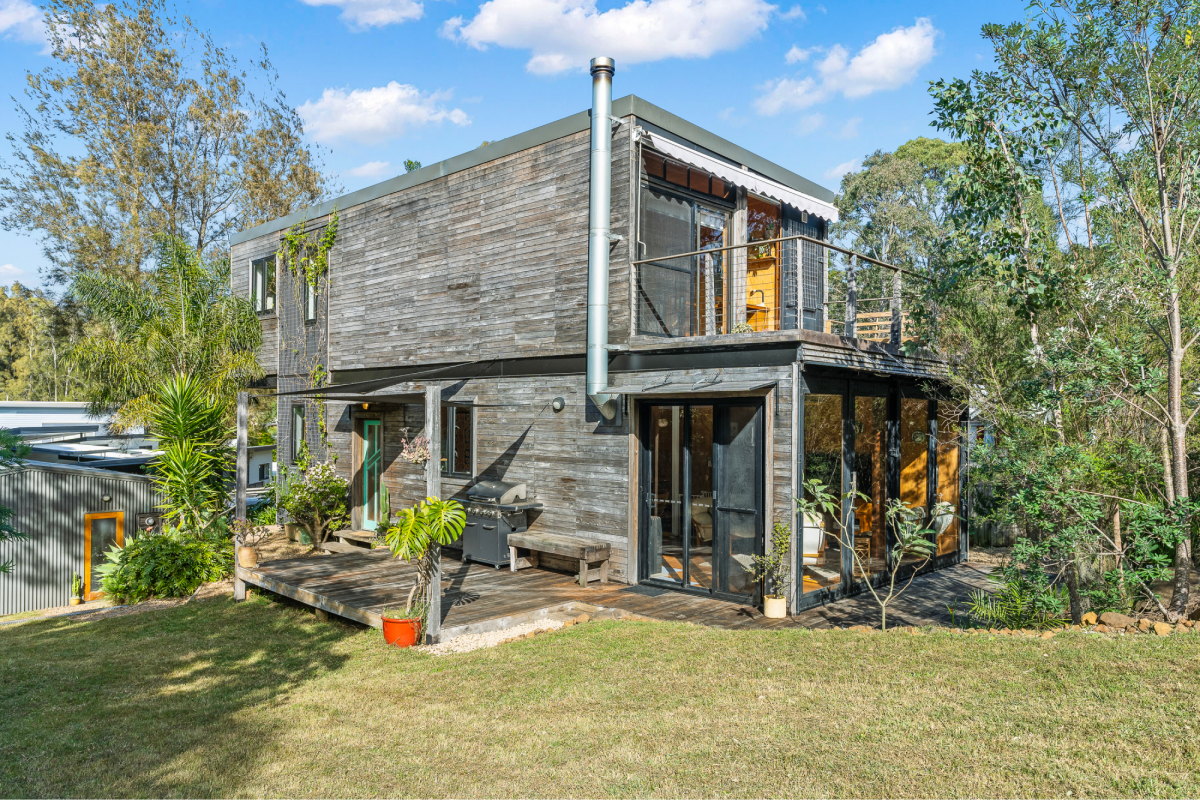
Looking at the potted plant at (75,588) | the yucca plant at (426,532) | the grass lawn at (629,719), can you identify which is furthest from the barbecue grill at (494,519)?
the potted plant at (75,588)

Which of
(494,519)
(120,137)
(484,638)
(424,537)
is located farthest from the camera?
(120,137)

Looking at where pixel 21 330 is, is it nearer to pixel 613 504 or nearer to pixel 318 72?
pixel 318 72

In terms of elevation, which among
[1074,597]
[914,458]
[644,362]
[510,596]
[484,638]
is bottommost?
[484,638]

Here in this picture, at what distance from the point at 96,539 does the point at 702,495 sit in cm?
1043

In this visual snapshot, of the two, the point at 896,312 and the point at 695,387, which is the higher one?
the point at 896,312

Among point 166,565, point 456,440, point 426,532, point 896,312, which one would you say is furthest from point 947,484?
A: point 166,565

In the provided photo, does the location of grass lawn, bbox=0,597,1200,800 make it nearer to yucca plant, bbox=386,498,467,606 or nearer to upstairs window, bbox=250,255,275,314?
yucca plant, bbox=386,498,467,606

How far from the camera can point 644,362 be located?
8.87 meters

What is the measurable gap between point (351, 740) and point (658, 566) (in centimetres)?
476

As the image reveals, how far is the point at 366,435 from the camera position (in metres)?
13.2

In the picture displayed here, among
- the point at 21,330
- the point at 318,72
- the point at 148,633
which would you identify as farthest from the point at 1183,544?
the point at 21,330

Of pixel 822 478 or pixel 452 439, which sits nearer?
pixel 822 478

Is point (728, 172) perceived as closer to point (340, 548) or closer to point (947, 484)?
point (947, 484)

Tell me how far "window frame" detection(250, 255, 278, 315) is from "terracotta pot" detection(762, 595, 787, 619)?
1272 centimetres
